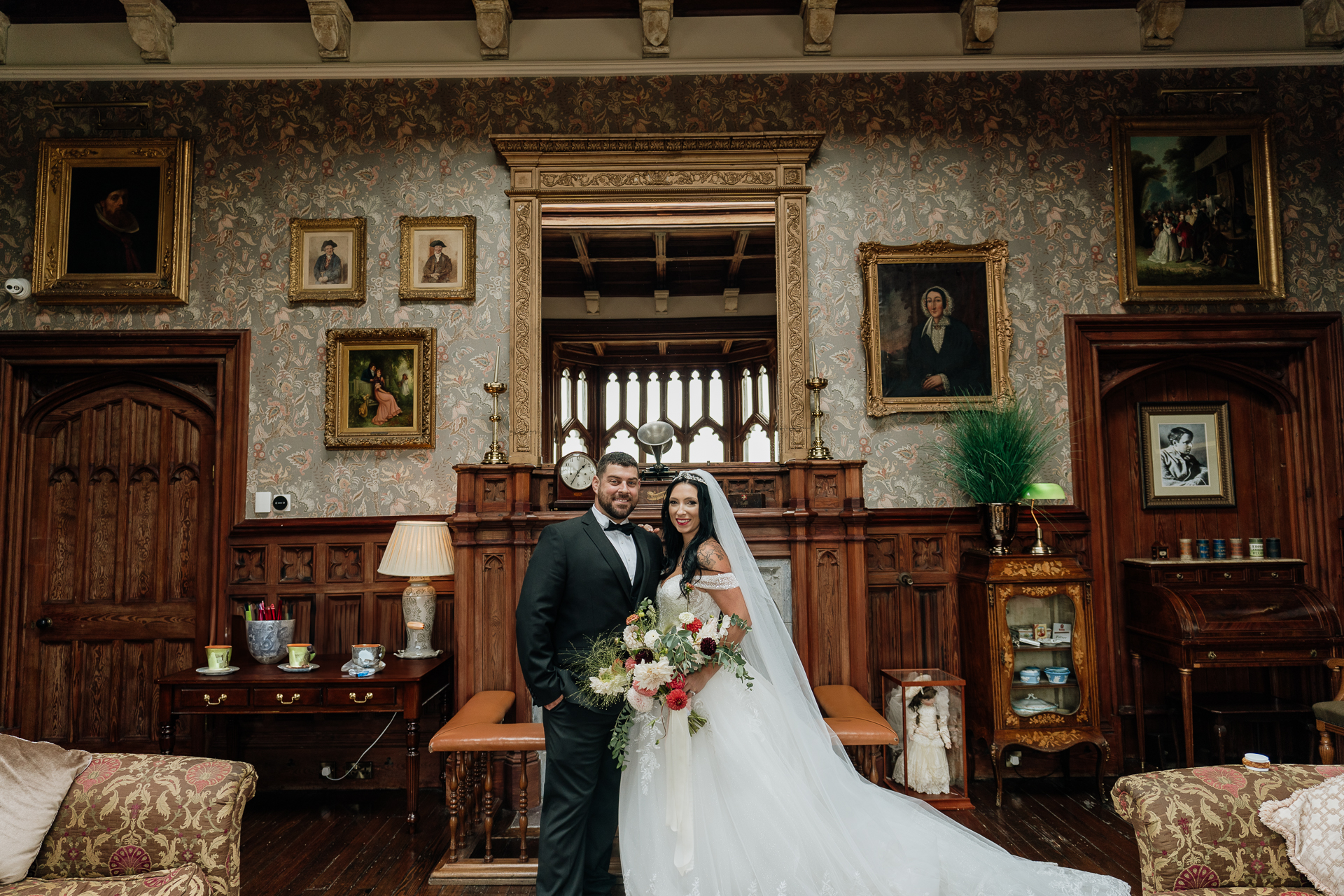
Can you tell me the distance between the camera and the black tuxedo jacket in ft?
10.2

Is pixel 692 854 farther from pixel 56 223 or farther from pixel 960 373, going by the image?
pixel 56 223

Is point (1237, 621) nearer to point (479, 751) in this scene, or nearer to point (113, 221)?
point (479, 751)

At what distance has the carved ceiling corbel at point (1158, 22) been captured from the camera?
5254 mm

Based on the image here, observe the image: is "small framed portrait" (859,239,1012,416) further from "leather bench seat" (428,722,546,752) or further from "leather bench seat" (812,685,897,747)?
"leather bench seat" (428,722,546,752)

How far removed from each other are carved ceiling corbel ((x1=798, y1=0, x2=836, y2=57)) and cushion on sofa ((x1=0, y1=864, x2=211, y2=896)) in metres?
5.65

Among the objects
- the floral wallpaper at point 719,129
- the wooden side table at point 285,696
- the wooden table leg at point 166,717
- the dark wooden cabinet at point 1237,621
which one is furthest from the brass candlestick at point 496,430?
the dark wooden cabinet at point 1237,621


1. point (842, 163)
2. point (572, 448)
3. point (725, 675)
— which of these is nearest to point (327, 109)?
point (572, 448)

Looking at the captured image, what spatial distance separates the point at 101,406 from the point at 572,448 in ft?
11.1

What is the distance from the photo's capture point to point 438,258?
5.30 metres

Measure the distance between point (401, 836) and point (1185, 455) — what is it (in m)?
5.71

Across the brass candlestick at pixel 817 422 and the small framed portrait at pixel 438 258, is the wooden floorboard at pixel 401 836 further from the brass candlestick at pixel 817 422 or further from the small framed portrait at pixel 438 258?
the small framed portrait at pixel 438 258

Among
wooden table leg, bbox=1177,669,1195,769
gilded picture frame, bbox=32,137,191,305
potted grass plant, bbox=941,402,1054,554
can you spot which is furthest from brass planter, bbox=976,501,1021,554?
gilded picture frame, bbox=32,137,191,305

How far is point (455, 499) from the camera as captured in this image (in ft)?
16.6

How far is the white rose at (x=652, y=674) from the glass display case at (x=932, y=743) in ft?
6.81
